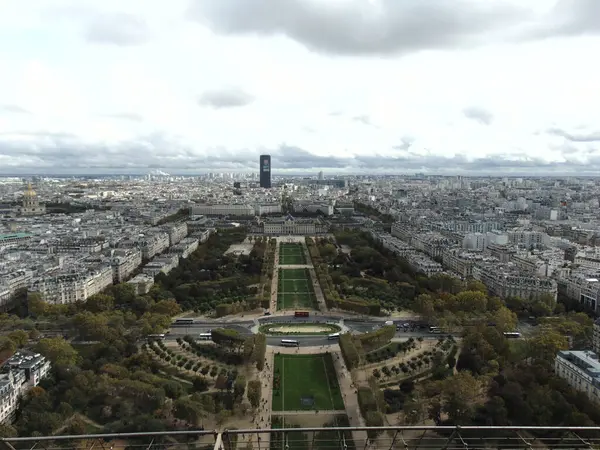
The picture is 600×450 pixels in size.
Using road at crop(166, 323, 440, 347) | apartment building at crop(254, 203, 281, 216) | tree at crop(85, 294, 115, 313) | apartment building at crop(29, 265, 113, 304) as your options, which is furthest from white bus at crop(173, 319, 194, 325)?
apartment building at crop(254, 203, 281, 216)

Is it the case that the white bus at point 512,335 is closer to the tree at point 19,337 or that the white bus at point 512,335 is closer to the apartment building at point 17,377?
the apartment building at point 17,377

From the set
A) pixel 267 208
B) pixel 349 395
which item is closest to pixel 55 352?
pixel 349 395

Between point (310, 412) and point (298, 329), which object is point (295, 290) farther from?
point (310, 412)

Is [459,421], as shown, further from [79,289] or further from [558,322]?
[79,289]

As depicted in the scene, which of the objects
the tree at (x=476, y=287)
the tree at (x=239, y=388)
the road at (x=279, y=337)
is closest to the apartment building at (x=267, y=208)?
the tree at (x=476, y=287)

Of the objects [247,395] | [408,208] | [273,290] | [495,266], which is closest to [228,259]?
[273,290]

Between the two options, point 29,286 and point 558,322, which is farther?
point 29,286

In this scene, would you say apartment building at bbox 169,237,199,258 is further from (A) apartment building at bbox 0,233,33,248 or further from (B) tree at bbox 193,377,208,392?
(B) tree at bbox 193,377,208,392
